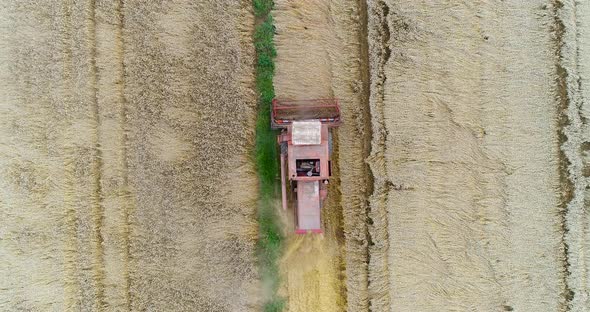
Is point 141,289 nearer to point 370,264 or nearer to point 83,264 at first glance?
point 83,264

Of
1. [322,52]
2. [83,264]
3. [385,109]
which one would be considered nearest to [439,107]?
[385,109]

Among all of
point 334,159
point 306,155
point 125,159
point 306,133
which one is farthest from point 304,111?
point 125,159

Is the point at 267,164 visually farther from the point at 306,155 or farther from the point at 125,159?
the point at 125,159

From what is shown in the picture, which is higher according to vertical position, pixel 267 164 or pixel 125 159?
pixel 125 159

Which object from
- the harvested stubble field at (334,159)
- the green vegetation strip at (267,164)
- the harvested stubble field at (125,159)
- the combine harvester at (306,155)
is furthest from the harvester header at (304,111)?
the harvested stubble field at (125,159)

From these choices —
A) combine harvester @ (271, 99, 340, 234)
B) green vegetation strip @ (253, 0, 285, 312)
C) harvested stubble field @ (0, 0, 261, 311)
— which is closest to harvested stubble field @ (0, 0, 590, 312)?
harvested stubble field @ (0, 0, 261, 311)

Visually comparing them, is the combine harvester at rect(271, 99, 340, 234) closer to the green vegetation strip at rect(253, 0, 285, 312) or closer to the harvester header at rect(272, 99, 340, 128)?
the harvester header at rect(272, 99, 340, 128)

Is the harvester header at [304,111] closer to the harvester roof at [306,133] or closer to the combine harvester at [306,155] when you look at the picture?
the combine harvester at [306,155]
